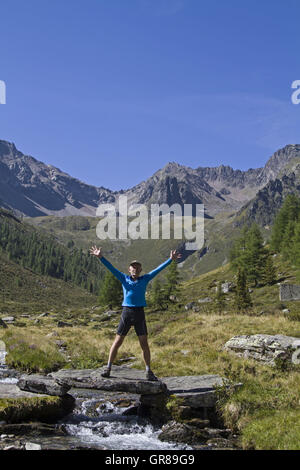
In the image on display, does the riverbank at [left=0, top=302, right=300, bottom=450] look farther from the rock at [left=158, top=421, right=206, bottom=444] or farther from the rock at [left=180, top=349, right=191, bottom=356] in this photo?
the rock at [left=158, top=421, right=206, bottom=444]

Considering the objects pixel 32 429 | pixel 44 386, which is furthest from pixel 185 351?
pixel 32 429

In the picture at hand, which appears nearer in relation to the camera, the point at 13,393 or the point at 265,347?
the point at 13,393

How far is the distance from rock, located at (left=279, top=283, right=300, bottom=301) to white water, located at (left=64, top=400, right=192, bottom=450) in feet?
112

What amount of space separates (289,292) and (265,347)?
2982cm

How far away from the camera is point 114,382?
1061cm

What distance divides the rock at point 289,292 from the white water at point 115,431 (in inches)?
1341

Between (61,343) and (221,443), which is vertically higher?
(221,443)

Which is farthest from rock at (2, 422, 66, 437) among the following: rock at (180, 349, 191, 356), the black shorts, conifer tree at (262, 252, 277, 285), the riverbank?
conifer tree at (262, 252, 277, 285)

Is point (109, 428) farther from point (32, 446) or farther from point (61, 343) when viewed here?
point (61, 343)

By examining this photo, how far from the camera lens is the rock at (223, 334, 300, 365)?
13484mm

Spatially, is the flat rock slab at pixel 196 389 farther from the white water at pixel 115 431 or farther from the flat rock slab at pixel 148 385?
the white water at pixel 115 431

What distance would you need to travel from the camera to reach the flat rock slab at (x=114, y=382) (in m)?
10.5

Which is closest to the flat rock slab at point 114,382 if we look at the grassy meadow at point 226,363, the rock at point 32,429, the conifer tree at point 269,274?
the rock at point 32,429
